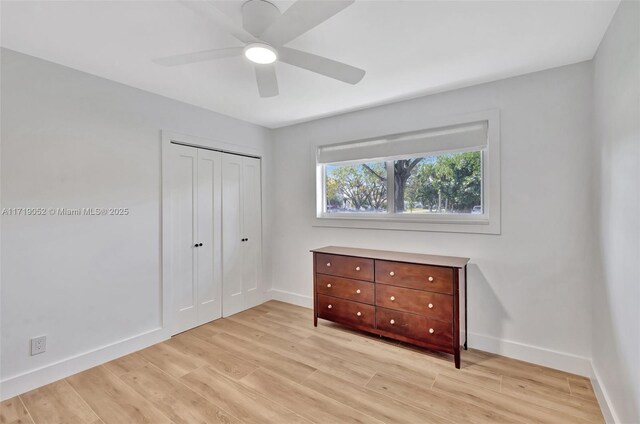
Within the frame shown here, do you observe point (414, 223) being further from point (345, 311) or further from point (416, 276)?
point (345, 311)

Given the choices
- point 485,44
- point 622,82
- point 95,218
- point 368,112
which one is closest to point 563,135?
point 622,82

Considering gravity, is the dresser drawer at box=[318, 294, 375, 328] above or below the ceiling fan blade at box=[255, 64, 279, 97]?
below

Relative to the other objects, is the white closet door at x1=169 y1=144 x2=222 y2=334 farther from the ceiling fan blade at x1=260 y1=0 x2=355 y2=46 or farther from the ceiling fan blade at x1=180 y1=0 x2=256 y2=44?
the ceiling fan blade at x1=260 y1=0 x2=355 y2=46

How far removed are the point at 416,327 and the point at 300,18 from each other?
244 cm

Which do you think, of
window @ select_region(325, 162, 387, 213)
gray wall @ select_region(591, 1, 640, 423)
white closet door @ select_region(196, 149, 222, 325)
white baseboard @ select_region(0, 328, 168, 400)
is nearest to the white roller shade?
window @ select_region(325, 162, 387, 213)

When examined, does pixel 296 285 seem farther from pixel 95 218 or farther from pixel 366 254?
pixel 95 218

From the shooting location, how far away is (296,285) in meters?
3.99

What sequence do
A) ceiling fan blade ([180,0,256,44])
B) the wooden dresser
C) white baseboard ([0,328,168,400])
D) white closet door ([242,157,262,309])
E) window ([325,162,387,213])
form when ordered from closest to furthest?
1. ceiling fan blade ([180,0,256,44])
2. white baseboard ([0,328,168,400])
3. the wooden dresser
4. window ([325,162,387,213])
5. white closet door ([242,157,262,309])

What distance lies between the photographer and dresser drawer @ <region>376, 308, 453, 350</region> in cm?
247

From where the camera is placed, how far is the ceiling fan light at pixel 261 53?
1603 millimetres

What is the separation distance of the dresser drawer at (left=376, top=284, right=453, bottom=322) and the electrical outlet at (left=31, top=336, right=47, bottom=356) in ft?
8.73

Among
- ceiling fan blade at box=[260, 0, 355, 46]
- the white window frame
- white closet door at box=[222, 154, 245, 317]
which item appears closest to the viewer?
ceiling fan blade at box=[260, 0, 355, 46]

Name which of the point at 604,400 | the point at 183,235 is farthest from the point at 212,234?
the point at 604,400

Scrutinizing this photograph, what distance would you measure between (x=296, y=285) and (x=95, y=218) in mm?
2344
